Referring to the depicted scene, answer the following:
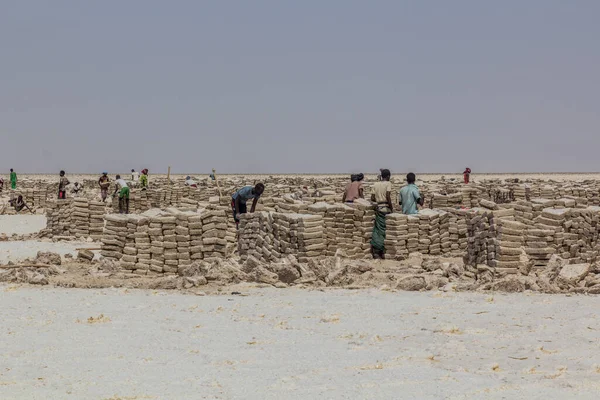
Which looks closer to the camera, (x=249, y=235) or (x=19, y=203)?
(x=249, y=235)

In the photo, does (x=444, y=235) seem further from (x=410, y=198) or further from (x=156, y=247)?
(x=156, y=247)

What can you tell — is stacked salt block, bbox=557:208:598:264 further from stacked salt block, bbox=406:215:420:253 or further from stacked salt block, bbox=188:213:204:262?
stacked salt block, bbox=188:213:204:262

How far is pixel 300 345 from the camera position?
8.40 m

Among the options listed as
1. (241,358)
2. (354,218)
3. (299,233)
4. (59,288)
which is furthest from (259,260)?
(241,358)

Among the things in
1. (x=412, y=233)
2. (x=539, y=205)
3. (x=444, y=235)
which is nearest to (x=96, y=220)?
(x=412, y=233)

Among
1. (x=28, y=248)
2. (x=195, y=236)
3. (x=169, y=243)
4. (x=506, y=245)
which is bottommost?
(x=28, y=248)

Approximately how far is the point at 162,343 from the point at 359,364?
224cm

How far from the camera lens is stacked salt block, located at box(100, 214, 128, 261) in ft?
45.1

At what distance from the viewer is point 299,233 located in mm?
13430

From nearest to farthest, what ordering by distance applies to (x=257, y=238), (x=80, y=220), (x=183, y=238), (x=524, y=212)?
(x=183, y=238)
(x=257, y=238)
(x=524, y=212)
(x=80, y=220)

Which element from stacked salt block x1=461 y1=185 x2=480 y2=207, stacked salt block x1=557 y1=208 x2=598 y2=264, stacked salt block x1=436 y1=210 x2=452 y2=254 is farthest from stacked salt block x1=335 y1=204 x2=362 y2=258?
stacked salt block x1=461 y1=185 x2=480 y2=207

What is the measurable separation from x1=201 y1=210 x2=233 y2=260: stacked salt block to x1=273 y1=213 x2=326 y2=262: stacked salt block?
99 centimetres

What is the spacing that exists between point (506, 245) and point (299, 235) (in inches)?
134

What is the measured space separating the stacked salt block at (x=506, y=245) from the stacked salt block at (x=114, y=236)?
20.0ft
